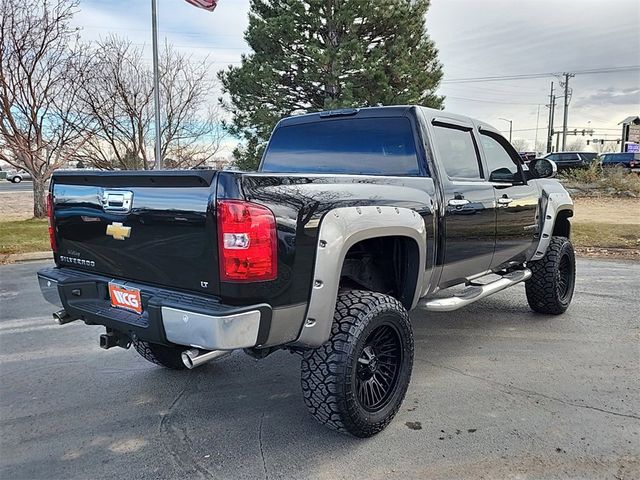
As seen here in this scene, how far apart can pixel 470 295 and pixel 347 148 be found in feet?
4.84

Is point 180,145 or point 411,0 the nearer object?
point 180,145

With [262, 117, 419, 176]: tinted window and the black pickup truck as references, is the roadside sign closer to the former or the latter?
the black pickup truck

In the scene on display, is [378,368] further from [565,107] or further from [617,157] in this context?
[565,107]

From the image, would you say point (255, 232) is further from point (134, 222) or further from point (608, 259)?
point (608, 259)

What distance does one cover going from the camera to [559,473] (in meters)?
2.60

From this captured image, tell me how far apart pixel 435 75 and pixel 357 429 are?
52.4 ft

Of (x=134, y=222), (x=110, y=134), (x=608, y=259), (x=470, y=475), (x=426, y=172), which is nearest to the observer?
(x=470, y=475)

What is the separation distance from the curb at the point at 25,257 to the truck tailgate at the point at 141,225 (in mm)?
6175

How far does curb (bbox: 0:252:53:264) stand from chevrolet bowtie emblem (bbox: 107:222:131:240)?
6.74 meters

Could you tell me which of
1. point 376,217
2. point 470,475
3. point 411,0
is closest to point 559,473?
point 470,475

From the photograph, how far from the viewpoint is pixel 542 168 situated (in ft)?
16.6

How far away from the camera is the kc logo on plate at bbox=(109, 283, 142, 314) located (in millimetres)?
2736

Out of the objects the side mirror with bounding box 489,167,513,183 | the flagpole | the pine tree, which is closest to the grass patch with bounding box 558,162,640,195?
the pine tree

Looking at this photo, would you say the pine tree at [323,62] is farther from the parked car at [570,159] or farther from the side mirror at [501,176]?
the parked car at [570,159]
